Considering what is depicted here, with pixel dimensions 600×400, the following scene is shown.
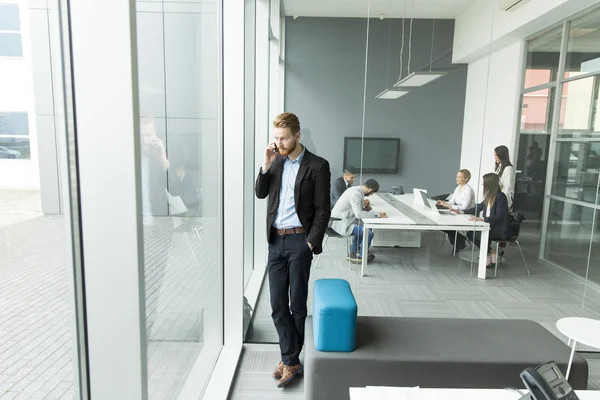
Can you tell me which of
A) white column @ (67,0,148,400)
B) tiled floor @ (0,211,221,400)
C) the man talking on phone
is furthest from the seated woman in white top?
white column @ (67,0,148,400)

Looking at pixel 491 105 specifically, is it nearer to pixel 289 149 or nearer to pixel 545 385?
pixel 289 149

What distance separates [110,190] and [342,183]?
102 inches

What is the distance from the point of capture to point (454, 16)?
137 inches

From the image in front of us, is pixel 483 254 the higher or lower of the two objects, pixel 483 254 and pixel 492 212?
the lower

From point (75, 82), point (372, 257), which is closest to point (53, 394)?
point (75, 82)

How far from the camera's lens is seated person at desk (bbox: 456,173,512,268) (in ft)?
12.1

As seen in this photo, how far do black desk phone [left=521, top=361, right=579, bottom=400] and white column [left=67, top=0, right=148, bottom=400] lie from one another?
1312 millimetres

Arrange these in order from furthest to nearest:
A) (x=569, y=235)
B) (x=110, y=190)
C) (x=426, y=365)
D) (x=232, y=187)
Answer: (x=569, y=235) → (x=232, y=187) → (x=426, y=365) → (x=110, y=190)

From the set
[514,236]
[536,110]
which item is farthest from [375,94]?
[514,236]

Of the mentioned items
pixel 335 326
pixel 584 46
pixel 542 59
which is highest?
pixel 584 46

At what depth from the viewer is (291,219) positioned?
2.70 metres

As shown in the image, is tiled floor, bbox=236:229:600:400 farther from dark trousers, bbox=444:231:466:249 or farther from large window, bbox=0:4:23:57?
large window, bbox=0:4:23:57

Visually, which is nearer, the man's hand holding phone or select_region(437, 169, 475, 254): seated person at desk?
the man's hand holding phone

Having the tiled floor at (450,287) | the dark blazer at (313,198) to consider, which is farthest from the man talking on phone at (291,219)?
the tiled floor at (450,287)
